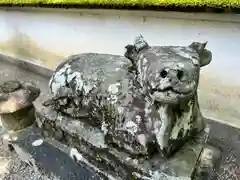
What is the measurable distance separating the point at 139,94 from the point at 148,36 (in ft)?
2.29

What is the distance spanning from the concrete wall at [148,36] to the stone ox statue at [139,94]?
0.47 m

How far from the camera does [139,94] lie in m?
0.82

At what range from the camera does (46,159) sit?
3.48ft

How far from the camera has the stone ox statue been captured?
0.69 metres

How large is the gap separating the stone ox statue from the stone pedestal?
0.07 ft

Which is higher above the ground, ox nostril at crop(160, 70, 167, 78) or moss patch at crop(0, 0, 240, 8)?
moss patch at crop(0, 0, 240, 8)

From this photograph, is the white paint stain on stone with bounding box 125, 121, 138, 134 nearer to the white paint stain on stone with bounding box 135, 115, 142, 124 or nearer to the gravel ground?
the white paint stain on stone with bounding box 135, 115, 142, 124

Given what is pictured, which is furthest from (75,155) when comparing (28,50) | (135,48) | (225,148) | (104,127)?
(28,50)

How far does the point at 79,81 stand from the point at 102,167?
262mm

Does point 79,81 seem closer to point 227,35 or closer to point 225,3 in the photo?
point 225,3

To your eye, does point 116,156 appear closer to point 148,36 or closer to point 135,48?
point 135,48

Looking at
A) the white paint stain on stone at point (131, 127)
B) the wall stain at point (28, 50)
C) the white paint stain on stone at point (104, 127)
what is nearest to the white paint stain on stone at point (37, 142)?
the white paint stain on stone at point (104, 127)

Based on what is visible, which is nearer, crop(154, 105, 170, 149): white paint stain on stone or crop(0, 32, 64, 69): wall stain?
crop(154, 105, 170, 149): white paint stain on stone

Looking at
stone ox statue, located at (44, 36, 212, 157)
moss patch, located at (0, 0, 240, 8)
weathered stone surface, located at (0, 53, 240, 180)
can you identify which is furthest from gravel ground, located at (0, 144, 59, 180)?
moss patch, located at (0, 0, 240, 8)
